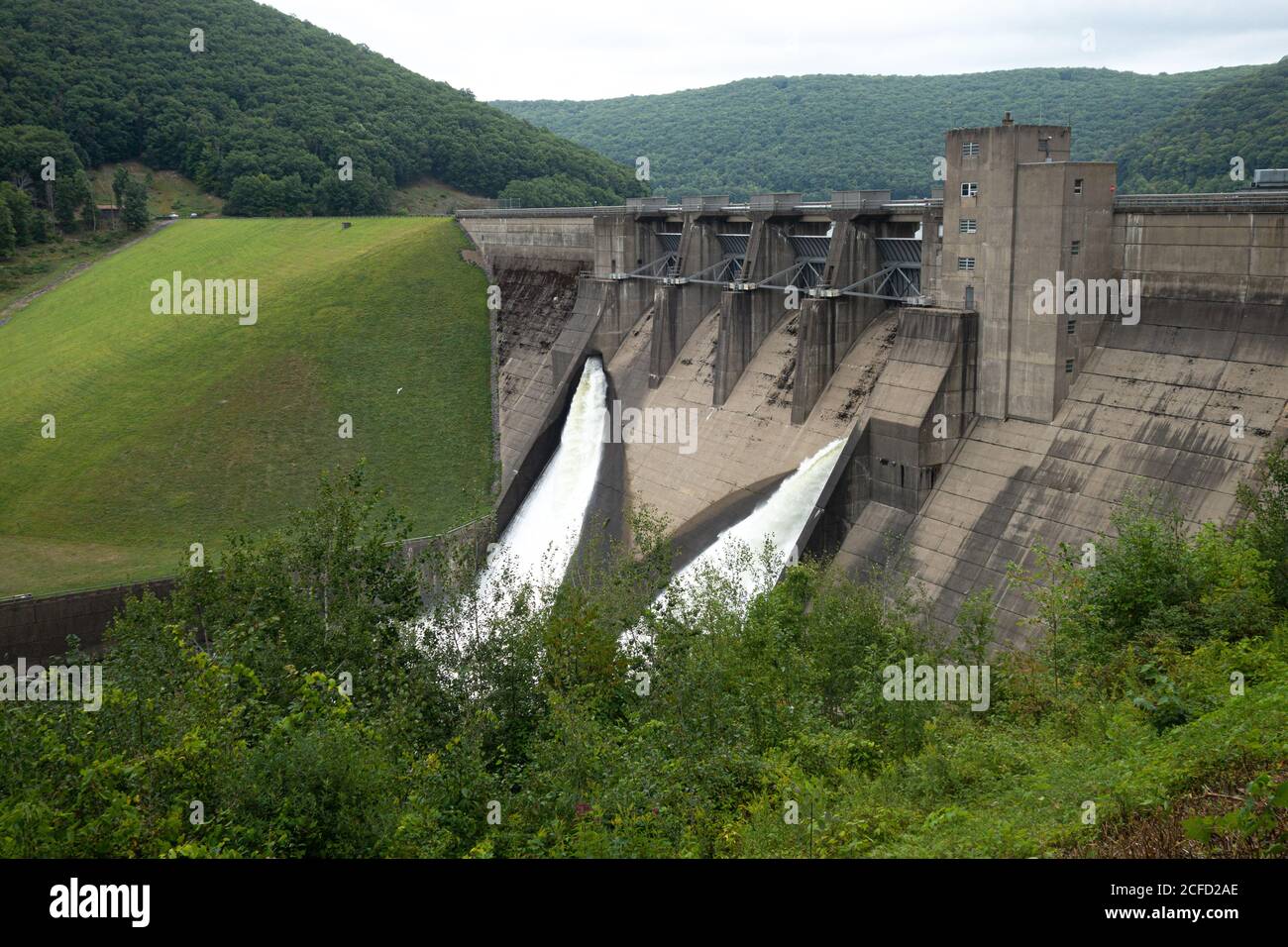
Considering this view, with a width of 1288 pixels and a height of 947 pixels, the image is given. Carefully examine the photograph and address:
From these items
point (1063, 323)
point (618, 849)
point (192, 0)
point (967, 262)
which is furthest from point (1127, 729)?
→ point (192, 0)

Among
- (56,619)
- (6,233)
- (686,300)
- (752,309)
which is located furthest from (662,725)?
(6,233)

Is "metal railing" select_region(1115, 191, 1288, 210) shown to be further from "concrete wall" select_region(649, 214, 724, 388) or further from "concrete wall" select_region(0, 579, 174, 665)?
"concrete wall" select_region(0, 579, 174, 665)

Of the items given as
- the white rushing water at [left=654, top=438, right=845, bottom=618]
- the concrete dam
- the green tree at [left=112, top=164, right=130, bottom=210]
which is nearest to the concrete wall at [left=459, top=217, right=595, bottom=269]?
the concrete dam

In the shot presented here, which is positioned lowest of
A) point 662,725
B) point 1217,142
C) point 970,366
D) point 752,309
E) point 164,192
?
point 662,725

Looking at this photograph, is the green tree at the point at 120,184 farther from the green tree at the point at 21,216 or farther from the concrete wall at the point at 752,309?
the concrete wall at the point at 752,309

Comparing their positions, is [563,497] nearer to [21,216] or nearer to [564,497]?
[564,497]

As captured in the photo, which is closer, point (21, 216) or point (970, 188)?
point (970, 188)

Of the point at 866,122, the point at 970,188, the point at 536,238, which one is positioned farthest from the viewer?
the point at 866,122

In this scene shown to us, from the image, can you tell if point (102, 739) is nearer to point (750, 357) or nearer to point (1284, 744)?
point (1284, 744)
